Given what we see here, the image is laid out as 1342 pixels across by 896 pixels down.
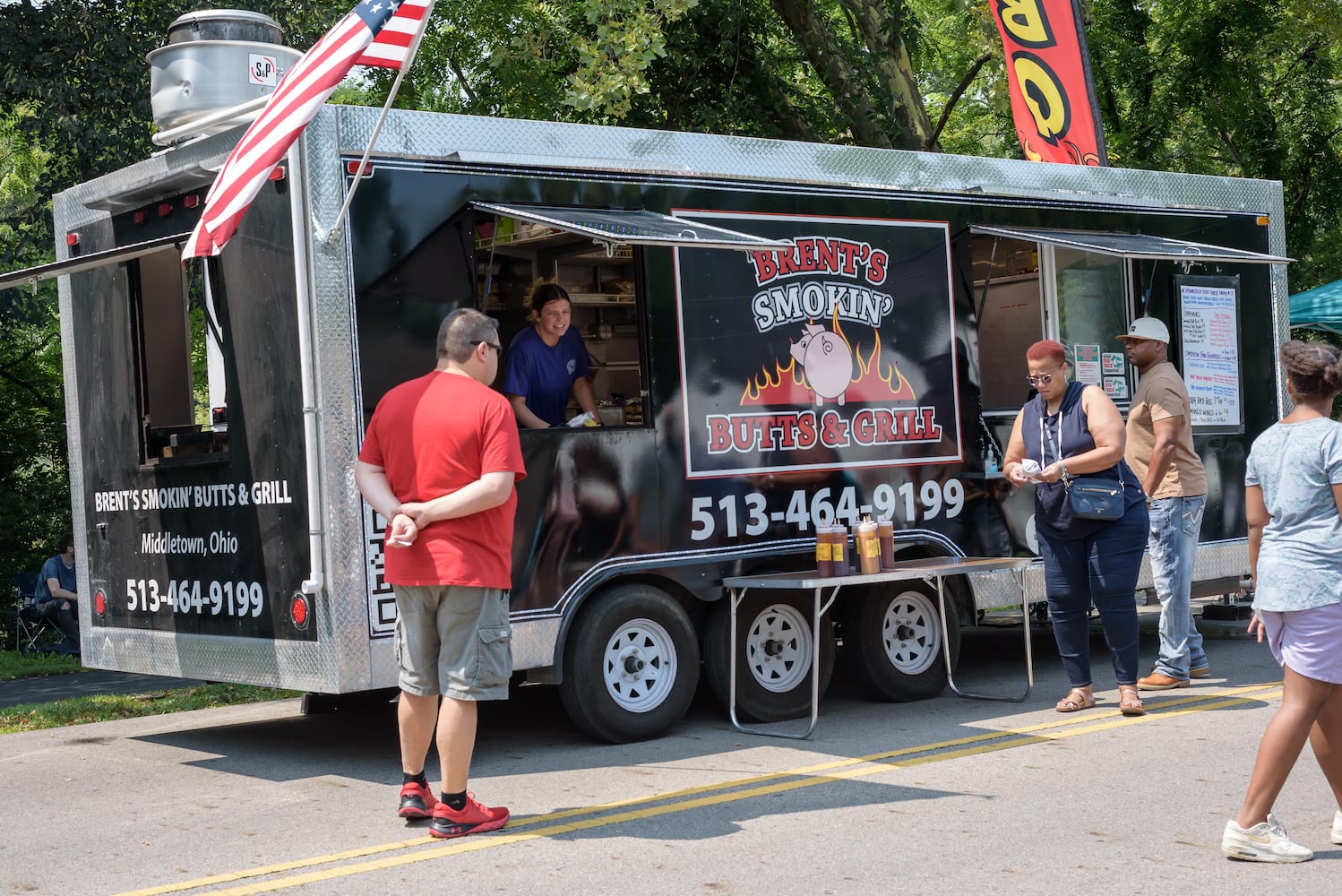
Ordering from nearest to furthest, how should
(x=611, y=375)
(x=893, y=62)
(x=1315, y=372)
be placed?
(x=1315, y=372)
(x=611, y=375)
(x=893, y=62)

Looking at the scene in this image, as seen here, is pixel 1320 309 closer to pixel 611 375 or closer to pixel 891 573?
pixel 611 375

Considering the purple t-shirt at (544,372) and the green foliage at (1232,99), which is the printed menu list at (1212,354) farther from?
the green foliage at (1232,99)

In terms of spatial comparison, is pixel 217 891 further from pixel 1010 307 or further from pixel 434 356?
pixel 1010 307

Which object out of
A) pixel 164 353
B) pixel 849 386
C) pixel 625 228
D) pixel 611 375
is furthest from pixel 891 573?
pixel 164 353

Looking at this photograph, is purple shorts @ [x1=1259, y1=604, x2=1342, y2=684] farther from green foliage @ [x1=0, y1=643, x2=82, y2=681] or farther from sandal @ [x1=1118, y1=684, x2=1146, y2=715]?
Answer: green foliage @ [x1=0, y1=643, x2=82, y2=681]

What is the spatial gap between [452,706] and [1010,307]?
570 centimetres

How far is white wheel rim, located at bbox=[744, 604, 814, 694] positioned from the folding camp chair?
8.26 m

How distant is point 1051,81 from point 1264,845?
10526 millimetres

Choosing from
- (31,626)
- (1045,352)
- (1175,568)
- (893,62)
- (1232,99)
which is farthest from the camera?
(1232,99)

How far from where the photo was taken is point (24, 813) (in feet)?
21.7

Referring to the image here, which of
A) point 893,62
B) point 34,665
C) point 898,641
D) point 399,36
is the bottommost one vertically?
point 34,665

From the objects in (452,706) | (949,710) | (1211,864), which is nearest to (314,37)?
(949,710)

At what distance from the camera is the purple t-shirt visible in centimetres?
776

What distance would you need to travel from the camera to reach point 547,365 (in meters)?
7.92
